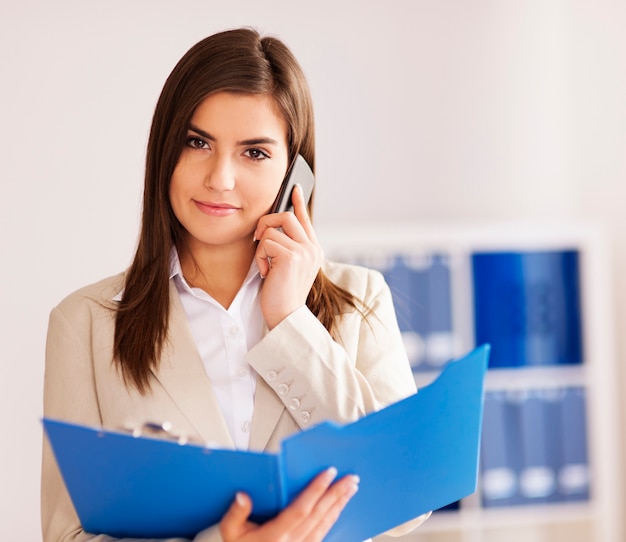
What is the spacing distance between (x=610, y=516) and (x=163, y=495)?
2.75 m

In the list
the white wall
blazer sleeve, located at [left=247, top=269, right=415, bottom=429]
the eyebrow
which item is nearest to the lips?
the eyebrow

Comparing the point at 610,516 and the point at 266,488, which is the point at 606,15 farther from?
the point at 266,488

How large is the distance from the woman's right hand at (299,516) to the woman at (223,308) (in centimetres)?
23

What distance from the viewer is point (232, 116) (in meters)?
1.45

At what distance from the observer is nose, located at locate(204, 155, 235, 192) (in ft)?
4.70

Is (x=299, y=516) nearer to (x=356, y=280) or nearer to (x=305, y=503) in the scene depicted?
(x=305, y=503)

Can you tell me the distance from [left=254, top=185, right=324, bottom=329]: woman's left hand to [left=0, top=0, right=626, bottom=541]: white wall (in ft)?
6.93

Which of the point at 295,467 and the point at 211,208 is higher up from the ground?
the point at 211,208

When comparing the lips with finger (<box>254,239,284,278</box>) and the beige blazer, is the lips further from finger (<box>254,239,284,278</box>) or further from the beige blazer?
the beige blazer

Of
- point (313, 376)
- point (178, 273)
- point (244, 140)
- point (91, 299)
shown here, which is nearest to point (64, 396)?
point (91, 299)

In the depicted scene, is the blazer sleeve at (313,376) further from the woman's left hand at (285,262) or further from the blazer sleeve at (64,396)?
the blazer sleeve at (64,396)

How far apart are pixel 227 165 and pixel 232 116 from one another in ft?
0.27

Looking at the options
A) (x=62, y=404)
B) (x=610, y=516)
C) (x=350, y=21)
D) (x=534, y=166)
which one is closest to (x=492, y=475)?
(x=610, y=516)

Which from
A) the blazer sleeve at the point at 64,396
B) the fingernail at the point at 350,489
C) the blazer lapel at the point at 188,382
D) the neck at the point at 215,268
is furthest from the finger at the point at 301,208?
the fingernail at the point at 350,489
